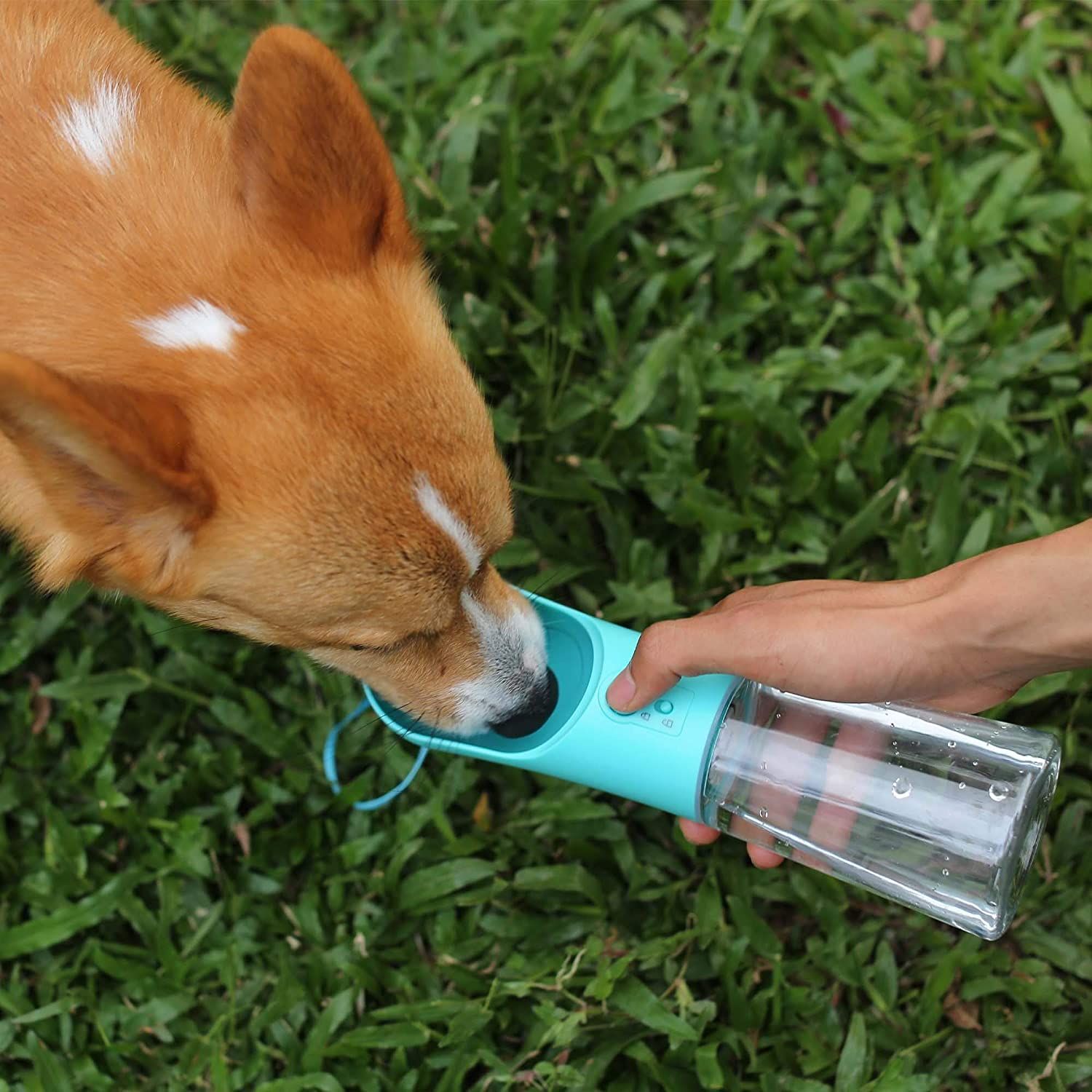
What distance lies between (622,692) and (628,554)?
1.03 m

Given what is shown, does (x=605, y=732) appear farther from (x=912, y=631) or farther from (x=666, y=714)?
(x=912, y=631)

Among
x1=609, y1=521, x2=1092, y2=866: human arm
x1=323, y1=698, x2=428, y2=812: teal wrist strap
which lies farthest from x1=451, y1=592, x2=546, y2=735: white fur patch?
x1=323, y1=698, x2=428, y2=812: teal wrist strap

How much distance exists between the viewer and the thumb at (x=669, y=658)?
2.36 meters

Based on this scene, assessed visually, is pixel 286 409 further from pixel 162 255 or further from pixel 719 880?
pixel 719 880

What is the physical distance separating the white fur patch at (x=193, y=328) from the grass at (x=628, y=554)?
4.62 feet

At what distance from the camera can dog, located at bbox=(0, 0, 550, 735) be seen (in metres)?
2.13

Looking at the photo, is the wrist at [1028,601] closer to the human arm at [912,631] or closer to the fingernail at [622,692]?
the human arm at [912,631]

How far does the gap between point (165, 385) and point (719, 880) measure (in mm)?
2163

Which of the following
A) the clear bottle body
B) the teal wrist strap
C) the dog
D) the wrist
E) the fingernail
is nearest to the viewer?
the dog

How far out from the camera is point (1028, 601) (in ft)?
7.57

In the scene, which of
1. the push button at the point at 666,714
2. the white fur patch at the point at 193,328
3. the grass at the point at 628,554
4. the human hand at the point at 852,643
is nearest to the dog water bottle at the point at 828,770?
the push button at the point at 666,714

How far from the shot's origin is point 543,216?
396 cm

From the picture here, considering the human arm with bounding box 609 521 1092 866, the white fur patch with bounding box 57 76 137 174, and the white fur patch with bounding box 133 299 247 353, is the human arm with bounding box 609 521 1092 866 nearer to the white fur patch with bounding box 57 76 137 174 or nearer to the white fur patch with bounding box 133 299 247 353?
the white fur patch with bounding box 133 299 247 353

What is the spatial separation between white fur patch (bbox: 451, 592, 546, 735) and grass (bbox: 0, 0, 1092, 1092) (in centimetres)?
67
